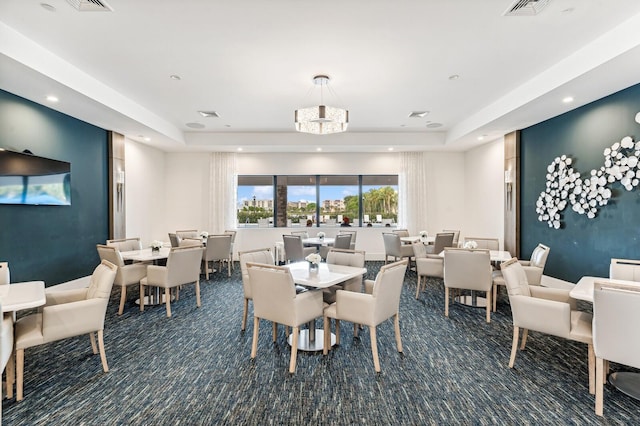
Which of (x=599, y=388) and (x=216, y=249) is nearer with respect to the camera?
(x=599, y=388)

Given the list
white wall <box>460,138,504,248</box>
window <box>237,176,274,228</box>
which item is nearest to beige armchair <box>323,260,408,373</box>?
white wall <box>460,138,504,248</box>

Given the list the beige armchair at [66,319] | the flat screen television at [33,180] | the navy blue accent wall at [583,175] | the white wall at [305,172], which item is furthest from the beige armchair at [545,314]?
the flat screen television at [33,180]

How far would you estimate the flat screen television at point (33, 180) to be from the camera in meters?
4.23

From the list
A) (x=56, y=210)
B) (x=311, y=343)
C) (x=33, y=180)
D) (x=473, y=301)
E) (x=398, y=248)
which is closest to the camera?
(x=311, y=343)

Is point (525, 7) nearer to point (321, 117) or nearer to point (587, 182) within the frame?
point (321, 117)

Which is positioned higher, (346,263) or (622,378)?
(346,263)

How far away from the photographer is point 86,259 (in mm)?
5855

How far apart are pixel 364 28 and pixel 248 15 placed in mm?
1175

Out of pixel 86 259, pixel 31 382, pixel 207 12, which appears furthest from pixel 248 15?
pixel 86 259

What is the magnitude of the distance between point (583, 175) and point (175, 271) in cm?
635

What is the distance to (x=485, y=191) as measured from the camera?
7828 mm

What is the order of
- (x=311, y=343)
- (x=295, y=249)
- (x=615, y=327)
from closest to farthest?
(x=615, y=327) < (x=311, y=343) < (x=295, y=249)

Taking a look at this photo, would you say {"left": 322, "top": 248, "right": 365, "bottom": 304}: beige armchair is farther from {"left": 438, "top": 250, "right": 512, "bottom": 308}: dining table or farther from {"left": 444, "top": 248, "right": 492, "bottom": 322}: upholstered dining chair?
{"left": 438, "top": 250, "right": 512, "bottom": 308}: dining table

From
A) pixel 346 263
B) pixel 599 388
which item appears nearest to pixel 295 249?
pixel 346 263
